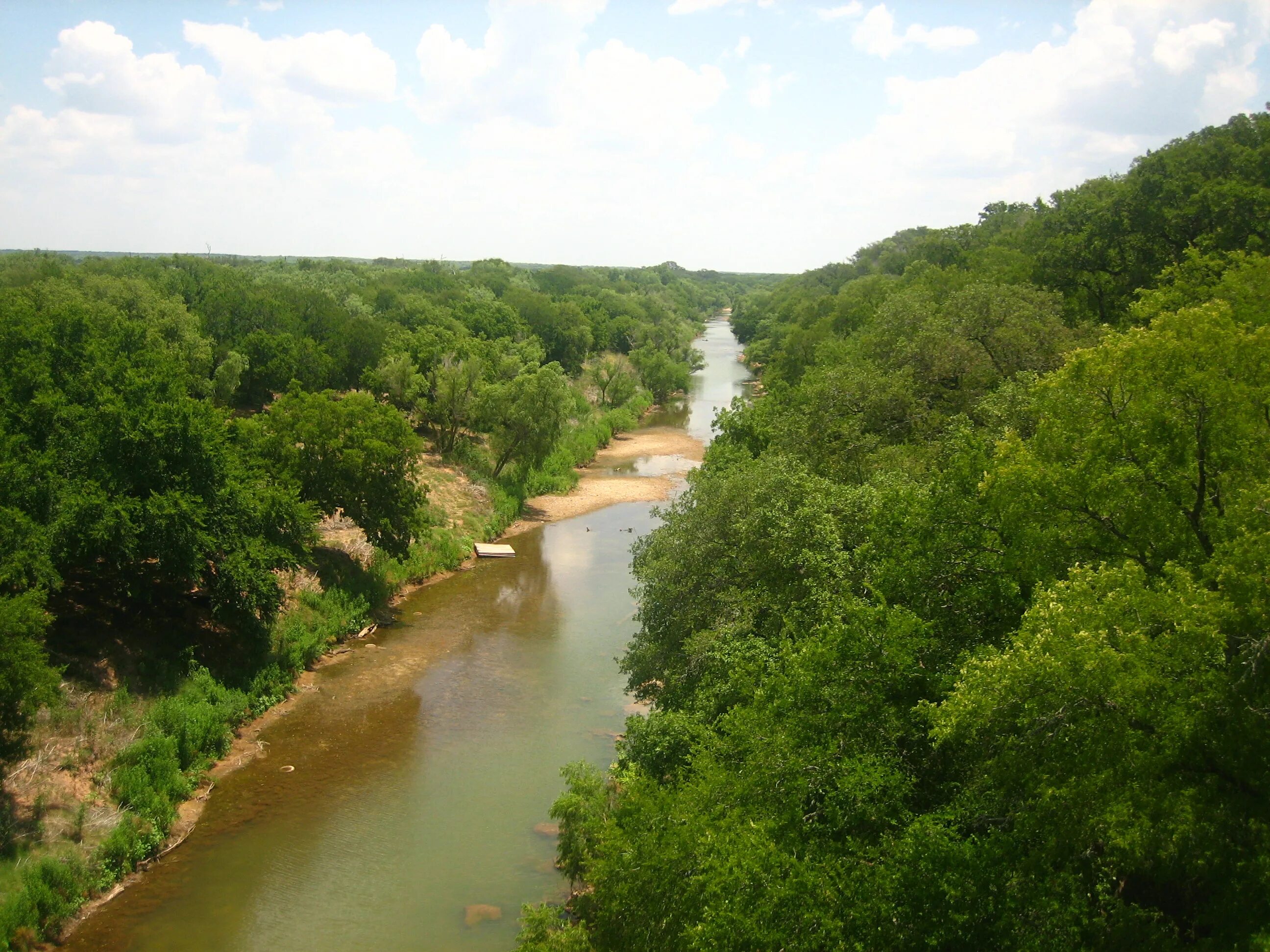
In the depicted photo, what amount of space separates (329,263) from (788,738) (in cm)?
13694

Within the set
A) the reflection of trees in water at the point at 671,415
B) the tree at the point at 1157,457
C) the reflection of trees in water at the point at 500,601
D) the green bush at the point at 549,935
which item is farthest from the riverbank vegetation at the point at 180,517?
the reflection of trees in water at the point at 671,415

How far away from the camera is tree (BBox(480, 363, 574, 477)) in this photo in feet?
144

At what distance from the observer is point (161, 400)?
24.1m

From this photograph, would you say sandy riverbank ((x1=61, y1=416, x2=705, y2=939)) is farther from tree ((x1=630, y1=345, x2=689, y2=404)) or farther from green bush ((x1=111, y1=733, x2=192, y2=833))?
tree ((x1=630, y1=345, x2=689, y2=404))

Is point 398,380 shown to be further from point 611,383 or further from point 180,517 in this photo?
point 611,383

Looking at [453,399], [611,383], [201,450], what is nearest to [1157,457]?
[201,450]

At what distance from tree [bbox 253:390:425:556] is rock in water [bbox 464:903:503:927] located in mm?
15997

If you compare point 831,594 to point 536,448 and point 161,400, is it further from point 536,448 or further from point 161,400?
point 536,448

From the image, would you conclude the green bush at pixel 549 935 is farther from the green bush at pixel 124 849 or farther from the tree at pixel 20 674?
the tree at pixel 20 674

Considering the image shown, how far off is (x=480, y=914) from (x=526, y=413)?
29421mm

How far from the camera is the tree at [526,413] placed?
1726 inches

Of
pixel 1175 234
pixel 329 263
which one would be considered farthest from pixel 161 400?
pixel 329 263

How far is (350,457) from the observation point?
96.2ft

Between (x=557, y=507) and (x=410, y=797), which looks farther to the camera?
(x=557, y=507)
